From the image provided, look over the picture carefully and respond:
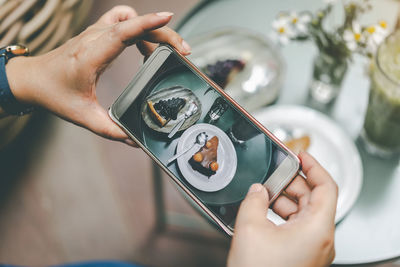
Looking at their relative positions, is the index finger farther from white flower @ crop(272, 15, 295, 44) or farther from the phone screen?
white flower @ crop(272, 15, 295, 44)

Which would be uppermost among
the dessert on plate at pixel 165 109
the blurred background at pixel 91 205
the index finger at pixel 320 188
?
the dessert on plate at pixel 165 109

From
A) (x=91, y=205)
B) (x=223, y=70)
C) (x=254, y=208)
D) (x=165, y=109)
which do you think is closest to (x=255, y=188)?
(x=254, y=208)

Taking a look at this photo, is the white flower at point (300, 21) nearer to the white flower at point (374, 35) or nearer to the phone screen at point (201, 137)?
the white flower at point (374, 35)

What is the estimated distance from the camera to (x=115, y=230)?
114 centimetres

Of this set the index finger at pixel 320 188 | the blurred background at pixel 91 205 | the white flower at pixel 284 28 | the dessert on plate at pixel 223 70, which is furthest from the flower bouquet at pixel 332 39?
the blurred background at pixel 91 205

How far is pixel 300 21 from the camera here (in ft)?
2.39

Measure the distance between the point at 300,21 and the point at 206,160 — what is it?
34cm

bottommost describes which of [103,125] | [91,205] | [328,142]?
[91,205]

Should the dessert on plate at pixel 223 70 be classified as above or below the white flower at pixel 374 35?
below

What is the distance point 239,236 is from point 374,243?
332mm

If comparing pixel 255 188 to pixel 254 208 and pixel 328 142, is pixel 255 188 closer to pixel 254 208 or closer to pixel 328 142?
pixel 254 208

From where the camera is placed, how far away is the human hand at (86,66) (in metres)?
0.54

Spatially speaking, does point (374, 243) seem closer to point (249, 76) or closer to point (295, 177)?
point (295, 177)

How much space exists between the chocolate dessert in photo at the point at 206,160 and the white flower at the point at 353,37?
282 millimetres
